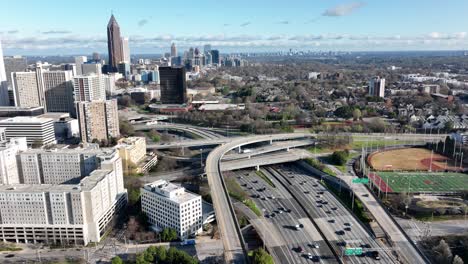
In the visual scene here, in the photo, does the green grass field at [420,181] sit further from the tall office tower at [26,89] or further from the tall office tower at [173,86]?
the tall office tower at [26,89]

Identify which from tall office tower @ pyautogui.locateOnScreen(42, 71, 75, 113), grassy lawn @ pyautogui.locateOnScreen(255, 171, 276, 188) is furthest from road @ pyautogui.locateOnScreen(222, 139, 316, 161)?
tall office tower @ pyautogui.locateOnScreen(42, 71, 75, 113)

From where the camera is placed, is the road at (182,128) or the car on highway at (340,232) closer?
the car on highway at (340,232)

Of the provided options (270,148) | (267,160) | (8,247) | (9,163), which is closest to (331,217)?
(267,160)

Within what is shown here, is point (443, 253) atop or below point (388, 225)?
below

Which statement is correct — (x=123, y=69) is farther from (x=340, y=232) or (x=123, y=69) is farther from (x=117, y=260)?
(x=340, y=232)

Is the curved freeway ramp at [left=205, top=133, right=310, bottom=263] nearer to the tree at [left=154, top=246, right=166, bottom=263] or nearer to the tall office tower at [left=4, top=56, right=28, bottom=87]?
the tree at [left=154, top=246, right=166, bottom=263]

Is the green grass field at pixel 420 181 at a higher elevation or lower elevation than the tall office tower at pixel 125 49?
lower

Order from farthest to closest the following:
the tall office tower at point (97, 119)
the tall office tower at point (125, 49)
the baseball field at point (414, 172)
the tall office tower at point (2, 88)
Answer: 1. the tall office tower at point (125, 49)
2. the tall office tower at point (2, 88)
3. the tall office tower at point (97, 119)
4. the baseball field at point (414, 172)

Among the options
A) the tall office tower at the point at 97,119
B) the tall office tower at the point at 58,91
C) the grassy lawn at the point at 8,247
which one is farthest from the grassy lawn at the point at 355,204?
the tall office tower at the point at 58,91
